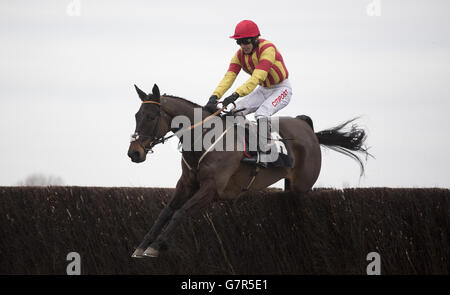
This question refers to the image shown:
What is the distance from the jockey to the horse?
25 centimetres

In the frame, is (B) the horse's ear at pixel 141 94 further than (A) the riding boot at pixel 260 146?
No

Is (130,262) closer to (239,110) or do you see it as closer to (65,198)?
(65,198)

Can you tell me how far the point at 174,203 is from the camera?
6.96 metres

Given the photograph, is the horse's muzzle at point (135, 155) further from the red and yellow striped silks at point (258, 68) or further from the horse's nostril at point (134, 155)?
the red and yellow striped silks at point (258, 68)

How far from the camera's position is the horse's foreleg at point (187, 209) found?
6363 millimetres

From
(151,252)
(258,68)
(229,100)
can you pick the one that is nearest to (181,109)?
(229,100)

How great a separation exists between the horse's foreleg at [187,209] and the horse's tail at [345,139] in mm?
2748

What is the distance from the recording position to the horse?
651 cm

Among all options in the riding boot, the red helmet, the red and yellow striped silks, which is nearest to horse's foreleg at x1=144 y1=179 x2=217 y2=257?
the riding boot

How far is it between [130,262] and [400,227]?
3677 millimetres

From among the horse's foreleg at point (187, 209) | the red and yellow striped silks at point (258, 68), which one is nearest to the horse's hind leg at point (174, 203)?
the horse's foreleg at point (187, 209)

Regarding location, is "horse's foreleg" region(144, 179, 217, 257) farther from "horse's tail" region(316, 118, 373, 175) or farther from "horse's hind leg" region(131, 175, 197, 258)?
"horse's tail" region(316, 118, 373, 175)
